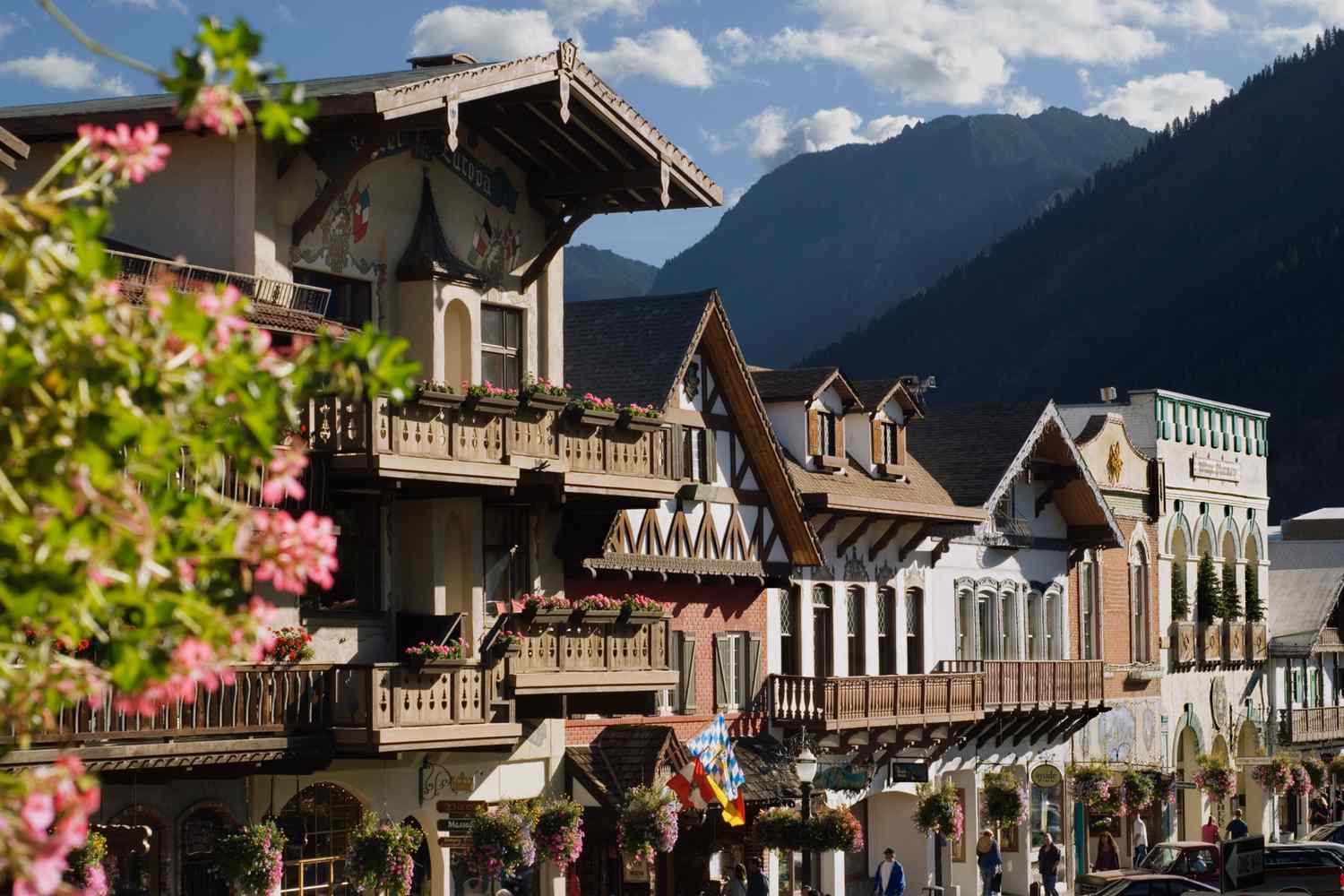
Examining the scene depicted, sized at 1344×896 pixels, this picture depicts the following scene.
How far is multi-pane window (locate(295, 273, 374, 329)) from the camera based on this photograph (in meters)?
26.5

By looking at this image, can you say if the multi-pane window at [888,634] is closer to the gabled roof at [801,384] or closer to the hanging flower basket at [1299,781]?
the gabled roof at [801,384]

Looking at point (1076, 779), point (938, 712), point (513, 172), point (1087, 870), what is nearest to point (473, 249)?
point (513, 172)

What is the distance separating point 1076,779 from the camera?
47.8 metres

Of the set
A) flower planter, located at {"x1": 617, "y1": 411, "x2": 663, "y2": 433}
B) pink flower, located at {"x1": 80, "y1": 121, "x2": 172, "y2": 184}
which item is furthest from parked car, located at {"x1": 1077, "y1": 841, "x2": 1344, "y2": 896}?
pink flower, located at {"x1": 80, "y1": 121, "x2": 172, "y2": 184}

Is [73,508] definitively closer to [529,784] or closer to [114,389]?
[114,389]

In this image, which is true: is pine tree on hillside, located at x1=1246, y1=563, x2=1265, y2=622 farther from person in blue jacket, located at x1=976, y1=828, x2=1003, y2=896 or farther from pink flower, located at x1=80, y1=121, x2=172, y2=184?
pink flower, located at x1=80, y1=121, x2=172, y2=184

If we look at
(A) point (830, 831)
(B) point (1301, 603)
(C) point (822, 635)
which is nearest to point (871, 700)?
(C) point (822, 635)

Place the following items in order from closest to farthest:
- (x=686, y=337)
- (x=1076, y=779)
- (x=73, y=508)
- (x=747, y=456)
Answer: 1. (x=73, y=508)
2. (x=686, y=337)
3. (x=747, y=456)
4. (x=1076, y=779)

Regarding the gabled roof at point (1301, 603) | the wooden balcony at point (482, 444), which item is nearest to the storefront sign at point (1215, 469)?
the gabled roof at point (1301, 603)

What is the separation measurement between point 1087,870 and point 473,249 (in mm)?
27200

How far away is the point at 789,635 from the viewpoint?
129 ft

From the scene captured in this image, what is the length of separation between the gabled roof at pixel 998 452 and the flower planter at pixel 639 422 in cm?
1744

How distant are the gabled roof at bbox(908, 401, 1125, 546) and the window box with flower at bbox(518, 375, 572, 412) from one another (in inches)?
779

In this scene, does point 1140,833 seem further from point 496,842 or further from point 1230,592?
point 496,842
